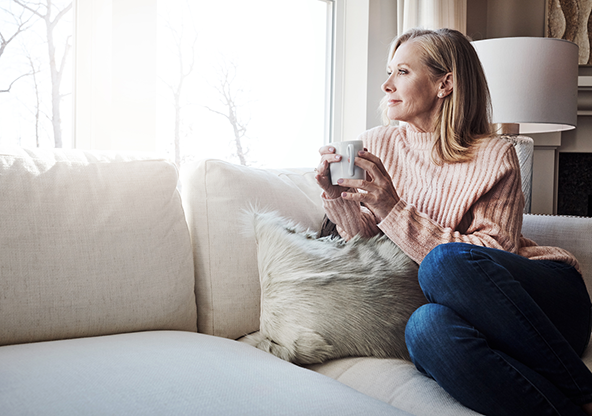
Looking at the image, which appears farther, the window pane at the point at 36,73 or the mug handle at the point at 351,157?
the window pane at the point at 36,73

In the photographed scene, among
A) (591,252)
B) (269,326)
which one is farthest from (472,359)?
(591,252)

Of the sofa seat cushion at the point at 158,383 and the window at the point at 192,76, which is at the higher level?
the window at the point at 192,76

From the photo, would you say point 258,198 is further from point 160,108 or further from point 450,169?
point 160,108

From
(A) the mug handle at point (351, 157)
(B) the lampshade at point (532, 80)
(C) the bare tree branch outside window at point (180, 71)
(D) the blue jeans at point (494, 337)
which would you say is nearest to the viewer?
(D) the blue jeans at point (494, 337)

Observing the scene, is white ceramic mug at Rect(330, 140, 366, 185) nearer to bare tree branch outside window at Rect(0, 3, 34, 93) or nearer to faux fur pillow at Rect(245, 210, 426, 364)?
faux fur pillow at Rect(245, 210, 426, 364)

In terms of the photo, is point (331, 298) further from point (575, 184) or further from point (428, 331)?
point (575, 184)

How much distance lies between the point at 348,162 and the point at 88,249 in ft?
1.86

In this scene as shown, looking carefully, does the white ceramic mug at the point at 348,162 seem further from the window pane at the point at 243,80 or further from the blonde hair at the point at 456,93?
the window pane at the point at 243,80

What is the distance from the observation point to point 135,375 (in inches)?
29.3

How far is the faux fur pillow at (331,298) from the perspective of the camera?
986mm

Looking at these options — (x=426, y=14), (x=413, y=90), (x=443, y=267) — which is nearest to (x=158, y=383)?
(x=443, y=267)

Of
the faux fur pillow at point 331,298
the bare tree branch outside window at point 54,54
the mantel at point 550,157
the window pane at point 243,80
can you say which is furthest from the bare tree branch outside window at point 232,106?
the mantel at point 550,157

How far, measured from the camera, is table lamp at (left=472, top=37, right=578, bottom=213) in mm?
1749

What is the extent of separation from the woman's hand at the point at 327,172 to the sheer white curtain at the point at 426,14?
1.20 meters
